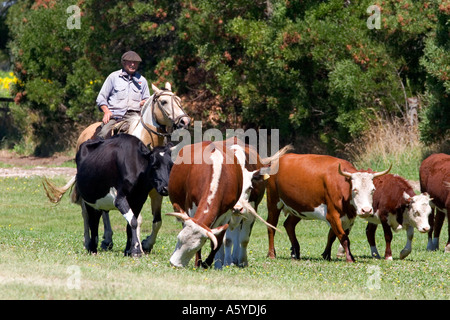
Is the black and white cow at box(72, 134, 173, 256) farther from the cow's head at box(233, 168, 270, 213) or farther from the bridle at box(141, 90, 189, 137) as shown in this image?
the cow's head at box(233, 168, 270, 213)

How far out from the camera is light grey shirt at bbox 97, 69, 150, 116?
51.3 ft

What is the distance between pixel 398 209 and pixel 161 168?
5.06 m

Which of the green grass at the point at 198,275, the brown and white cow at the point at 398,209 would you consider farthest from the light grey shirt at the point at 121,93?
the brown and white cow at the point at 398,209

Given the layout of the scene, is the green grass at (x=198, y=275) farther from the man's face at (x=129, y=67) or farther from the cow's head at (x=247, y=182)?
the man's face at (x=129, y=67)

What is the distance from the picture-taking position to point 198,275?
35.7 feet

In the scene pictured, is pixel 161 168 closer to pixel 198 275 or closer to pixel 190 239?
pixel 190 239

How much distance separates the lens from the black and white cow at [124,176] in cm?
1306

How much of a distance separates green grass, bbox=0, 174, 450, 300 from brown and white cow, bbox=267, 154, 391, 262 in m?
0.64

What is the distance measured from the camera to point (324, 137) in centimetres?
2895

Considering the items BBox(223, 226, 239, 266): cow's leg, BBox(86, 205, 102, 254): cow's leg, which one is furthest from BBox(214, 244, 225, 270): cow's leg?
BBox(86, 205, 102, 254): cow's leg

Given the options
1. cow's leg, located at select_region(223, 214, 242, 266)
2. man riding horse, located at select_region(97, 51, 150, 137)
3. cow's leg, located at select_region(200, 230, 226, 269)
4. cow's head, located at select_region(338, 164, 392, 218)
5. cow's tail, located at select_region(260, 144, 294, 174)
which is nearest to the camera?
cow's leg, located at select_region(200, 230, 226, 269)

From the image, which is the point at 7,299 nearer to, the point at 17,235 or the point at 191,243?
the point at 191,243
